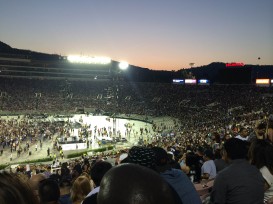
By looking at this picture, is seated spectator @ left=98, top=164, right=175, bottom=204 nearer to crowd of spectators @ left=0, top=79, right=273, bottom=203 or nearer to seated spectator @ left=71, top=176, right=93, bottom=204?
crowd of spectators @ left=0, top=79, right=273, bottom=203

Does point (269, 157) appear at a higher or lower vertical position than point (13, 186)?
lower

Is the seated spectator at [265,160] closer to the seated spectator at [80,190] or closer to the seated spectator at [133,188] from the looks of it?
the seated spectator at [80,190]

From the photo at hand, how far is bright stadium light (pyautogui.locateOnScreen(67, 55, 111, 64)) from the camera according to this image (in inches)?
Answer: 3957

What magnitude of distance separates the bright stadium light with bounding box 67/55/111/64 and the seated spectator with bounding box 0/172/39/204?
100856mm

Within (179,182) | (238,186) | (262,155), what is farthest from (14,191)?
(262,155)

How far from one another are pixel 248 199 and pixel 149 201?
252 centimetres

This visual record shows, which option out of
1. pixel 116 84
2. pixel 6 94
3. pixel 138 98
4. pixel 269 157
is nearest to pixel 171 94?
pixel 138 98

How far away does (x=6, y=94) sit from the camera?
76875 mm

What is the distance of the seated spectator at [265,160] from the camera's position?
4.25m

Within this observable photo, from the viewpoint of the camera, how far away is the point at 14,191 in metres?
1.22

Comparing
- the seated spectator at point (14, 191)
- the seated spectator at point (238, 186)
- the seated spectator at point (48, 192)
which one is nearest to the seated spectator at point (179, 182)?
the seated spectator at point (238, 186)

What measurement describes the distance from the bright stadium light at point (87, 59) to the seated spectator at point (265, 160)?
9798 cm

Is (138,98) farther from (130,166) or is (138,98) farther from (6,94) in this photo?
(130,166)

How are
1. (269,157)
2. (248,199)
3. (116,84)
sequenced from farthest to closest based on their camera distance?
(116,84) < (269,157) < (248,199)
